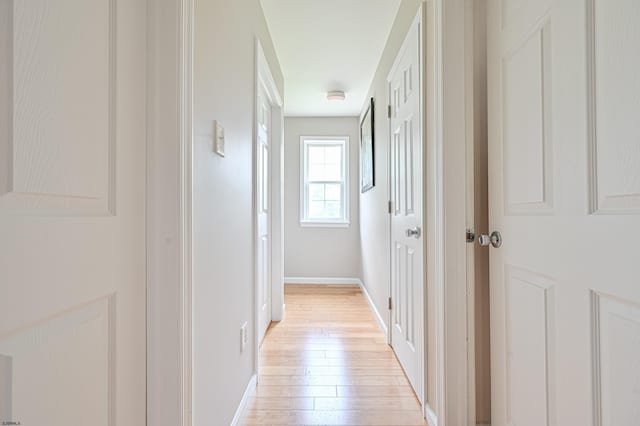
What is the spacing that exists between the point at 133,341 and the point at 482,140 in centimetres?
146

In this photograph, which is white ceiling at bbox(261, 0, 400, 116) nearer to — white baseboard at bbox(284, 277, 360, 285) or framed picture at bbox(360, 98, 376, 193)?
framed picture at bbox(360, 98, 376, 193)

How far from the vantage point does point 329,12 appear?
7.92ft

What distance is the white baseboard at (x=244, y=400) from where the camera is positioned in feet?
5.18

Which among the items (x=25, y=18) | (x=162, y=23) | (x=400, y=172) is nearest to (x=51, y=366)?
(x=25, y=18)

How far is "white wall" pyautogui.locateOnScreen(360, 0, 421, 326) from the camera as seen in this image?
2.41 m

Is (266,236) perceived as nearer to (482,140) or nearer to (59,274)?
(482,140)

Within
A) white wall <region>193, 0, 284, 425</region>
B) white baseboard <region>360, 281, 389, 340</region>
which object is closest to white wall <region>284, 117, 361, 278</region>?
white baseboard <region>360, 281, 389, 340</region>

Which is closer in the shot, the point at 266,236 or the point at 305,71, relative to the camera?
the point at 266,236

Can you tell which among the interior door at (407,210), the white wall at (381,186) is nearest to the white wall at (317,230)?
the white wall at (381,186)

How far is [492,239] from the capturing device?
1.32 meters

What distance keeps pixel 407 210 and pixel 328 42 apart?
169 centimetres

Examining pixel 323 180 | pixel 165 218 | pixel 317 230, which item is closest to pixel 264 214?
pixel 165 218

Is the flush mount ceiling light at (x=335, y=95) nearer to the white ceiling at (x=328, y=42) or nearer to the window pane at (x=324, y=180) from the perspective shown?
the white ceiling at (x=328, y=42)

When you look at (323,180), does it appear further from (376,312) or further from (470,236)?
(470,236)
